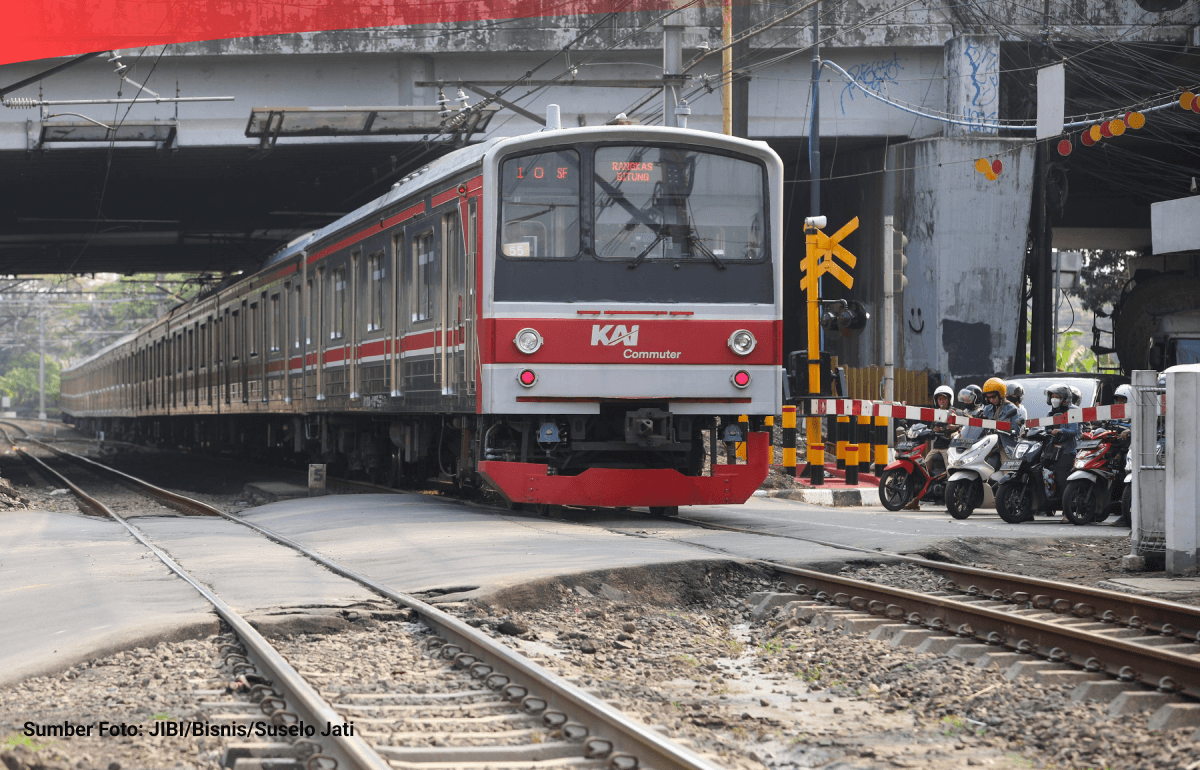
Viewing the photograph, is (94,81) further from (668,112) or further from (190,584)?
(190,584)


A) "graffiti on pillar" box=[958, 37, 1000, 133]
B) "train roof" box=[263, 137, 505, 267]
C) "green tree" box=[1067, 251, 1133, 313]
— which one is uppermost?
"graffiti on pillar" box=[958, 37, 1000, 133]

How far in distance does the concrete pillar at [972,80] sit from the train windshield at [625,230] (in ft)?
41.4

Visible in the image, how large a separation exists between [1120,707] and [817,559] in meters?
3.92

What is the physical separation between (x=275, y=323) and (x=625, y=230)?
1088 centimetres

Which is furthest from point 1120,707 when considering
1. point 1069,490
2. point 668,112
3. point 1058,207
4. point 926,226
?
point 1058,207

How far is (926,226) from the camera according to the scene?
23.5 m

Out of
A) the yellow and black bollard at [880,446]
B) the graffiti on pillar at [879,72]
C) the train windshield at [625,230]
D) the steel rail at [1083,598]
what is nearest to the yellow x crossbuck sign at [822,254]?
the yellow and black bollard at [880,446]

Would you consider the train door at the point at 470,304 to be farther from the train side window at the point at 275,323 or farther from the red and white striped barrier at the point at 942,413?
the train side window at the point at 275,323

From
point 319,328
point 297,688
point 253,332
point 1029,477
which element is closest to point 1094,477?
point 1029,477

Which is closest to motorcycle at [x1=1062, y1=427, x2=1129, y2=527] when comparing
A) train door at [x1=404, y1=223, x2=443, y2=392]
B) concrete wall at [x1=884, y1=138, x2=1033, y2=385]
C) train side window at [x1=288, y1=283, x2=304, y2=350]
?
train door at [x1=404, y1=223, x2=443, y2=392]

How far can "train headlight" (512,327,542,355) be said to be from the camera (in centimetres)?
1152

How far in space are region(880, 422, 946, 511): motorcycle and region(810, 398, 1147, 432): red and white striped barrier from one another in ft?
0.81

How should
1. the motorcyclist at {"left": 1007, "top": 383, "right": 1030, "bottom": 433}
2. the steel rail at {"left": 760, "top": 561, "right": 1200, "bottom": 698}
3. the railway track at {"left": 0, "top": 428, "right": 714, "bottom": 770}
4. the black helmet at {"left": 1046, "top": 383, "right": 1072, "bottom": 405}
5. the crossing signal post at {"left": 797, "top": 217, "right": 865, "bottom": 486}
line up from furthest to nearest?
the crossing signal post at {"left": 797, "top": 217, "right": 865, "bottom": 486} → the motorcyclist at {"left": 1007, "top": 383, "right": 1030, "bottom": 433} → the black helmet at {"left": 1046, "top": 383, "right": 1072, "bottom": 405} → the steel rail at {"left": 760, "top": 561, "right": 1200, "bottom": 698} → the railway track at {"left": 0, "top": 428, "right": 714, "bottom": 770}

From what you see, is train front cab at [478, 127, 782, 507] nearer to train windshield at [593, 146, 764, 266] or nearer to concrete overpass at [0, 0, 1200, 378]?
train windshield at [593, 146, 764, 266]
